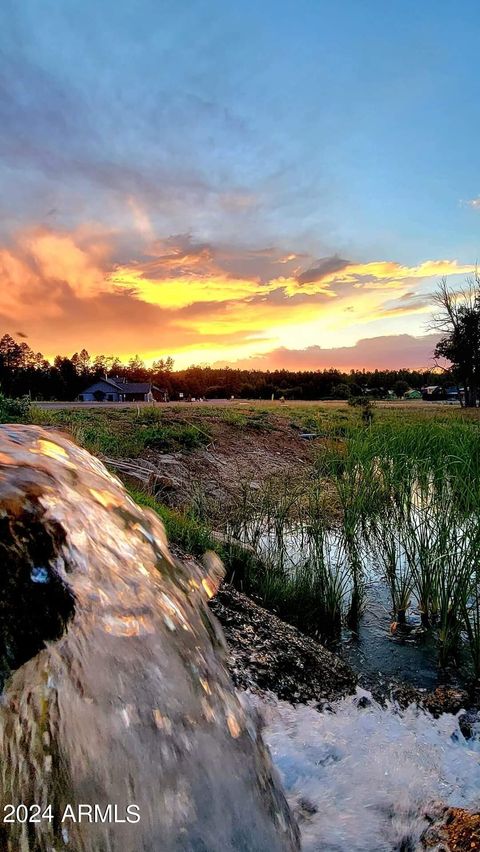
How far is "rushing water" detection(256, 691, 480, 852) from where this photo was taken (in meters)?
2.86

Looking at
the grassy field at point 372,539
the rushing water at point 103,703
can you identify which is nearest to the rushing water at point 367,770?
the rushing water at point 103,703

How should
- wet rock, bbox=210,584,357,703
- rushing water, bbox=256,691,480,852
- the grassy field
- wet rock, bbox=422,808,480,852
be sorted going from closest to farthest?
1. wet rock, bbox=422,808,480,852
2. rushing water, bbox=256,691,480,852
3. wet rock, bbox=210,584,357,703
4. the grassy field

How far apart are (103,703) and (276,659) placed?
2239 millimetres

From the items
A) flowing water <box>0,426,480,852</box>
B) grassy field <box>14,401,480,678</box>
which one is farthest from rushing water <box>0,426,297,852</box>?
grassy field <box>14,401,480,678</box>

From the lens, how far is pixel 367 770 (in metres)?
3.31

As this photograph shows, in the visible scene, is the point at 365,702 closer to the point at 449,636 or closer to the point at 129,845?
the point at 449,636

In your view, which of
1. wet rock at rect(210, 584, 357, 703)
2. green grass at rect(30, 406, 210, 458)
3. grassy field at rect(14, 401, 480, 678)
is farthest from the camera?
green grass at rect(30, 406, 210, 458)

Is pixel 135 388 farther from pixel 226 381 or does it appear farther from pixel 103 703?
pixel 103 703

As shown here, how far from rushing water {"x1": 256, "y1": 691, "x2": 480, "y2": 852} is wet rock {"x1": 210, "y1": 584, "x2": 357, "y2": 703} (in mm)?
157

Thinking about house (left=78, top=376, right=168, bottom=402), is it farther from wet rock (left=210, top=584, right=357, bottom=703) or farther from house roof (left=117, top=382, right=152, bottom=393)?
wet rock (left=210, top=584, right=357, bottom=703)

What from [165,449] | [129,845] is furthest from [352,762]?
[165,449]

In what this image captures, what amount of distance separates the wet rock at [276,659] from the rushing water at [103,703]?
57 cm

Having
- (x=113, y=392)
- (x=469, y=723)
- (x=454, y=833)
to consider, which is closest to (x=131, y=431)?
(x=469, y=723)

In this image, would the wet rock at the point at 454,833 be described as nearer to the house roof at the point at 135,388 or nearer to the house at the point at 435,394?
the house at the point at 435,394
